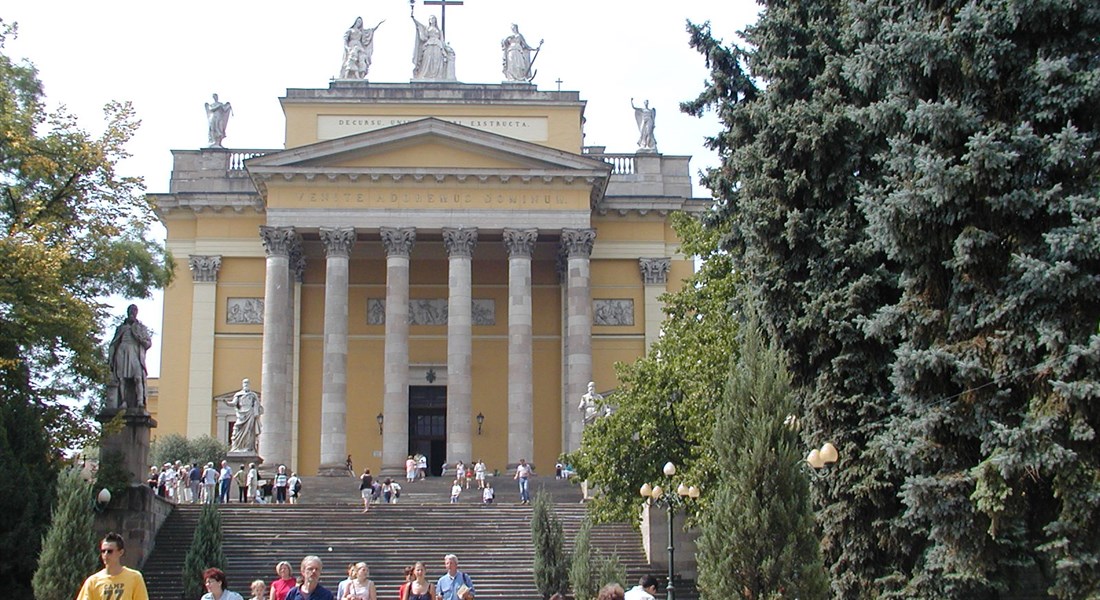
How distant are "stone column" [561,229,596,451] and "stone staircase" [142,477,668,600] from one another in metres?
10.1

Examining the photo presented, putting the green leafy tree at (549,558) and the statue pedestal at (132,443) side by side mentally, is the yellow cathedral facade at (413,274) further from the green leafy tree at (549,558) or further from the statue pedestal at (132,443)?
the green leafy tree at (549,558)

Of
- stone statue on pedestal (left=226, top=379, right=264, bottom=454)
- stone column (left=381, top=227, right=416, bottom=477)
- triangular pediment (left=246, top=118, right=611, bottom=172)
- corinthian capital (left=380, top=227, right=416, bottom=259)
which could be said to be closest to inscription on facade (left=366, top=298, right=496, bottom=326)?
stone column (left=381, top=227, right=416, bottom=477)

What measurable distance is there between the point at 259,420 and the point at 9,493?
18620 mm

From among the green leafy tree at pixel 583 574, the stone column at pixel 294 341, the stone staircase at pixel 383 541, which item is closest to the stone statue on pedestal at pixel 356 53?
the stone column at pixel 294 341

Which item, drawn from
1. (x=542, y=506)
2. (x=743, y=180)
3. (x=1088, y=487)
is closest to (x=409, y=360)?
(x=542, y=506)

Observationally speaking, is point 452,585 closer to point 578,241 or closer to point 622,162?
point 578,241

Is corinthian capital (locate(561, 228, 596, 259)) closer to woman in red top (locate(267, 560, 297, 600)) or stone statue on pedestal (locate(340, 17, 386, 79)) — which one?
stone statue on pedestal (locate(340, 17, 386, 79))

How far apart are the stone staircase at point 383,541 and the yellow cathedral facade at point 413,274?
10.5 metres

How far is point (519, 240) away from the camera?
1827 inches

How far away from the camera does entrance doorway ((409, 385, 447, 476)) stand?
5009 centimetres

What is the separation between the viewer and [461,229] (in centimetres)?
4628

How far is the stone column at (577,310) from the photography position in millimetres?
46219

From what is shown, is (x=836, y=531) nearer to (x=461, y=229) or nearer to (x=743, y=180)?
(x=743, y=180)

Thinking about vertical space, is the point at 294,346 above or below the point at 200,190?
below
